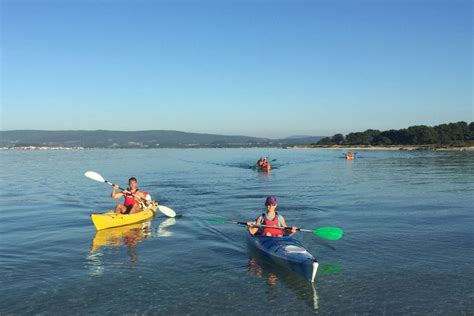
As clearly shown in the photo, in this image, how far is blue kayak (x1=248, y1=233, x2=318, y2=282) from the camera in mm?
9500

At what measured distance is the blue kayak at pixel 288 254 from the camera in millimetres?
9500

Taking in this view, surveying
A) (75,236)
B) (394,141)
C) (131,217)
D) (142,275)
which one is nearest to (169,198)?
(131,217)

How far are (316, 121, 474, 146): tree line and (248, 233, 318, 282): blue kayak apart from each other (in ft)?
358

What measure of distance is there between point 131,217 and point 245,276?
762 centimetres

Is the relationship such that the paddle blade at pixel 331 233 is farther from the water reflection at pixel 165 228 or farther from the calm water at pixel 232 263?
the water reflection at pixel 165 228

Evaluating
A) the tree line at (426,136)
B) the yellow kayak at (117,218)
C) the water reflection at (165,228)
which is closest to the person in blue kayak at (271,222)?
the water reflection at (165,228)

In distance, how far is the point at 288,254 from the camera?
10.3m

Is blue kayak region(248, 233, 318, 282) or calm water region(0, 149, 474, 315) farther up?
blue kayak region(248, 233, 318, 282)

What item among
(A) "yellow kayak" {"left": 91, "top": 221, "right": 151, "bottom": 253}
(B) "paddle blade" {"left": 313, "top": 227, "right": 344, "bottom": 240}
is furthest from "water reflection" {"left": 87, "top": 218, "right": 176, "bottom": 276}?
(B) "paddle blade" {"left": 313, "top": 227, "right": 344, "bottom": 240}

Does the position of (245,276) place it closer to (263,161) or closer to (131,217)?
(131,217)

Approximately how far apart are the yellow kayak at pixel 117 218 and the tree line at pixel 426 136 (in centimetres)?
10677

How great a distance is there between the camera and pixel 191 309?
838 centimetres

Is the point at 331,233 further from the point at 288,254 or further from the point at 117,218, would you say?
the point at 117,218

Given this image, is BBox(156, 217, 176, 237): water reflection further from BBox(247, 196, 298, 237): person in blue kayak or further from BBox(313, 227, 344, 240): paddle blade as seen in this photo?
BBox(313, 227, 344, 240): paddle blade
